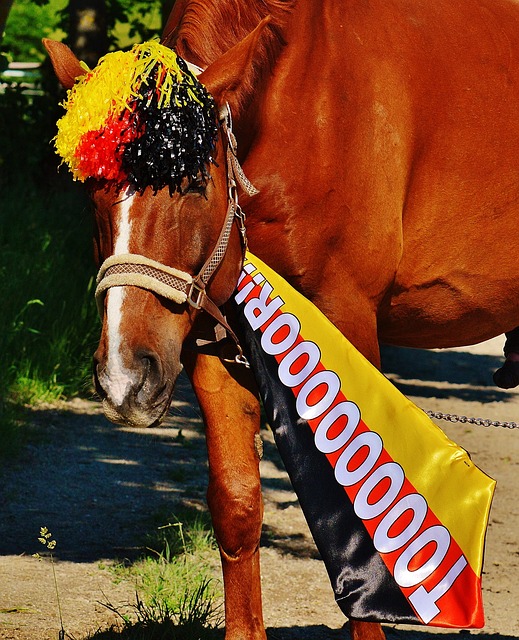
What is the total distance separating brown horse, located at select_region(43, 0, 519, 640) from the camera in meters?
2.77

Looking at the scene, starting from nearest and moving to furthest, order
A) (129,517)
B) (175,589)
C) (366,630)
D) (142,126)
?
(142,126), (366,630), (175,589), (129,517)

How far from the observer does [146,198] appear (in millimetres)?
2732

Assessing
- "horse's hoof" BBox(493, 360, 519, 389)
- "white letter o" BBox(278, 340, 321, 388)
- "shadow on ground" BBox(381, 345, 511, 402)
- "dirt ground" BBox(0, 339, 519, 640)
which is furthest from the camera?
"shadow on ground" BBox(381, 345, 511, 402)

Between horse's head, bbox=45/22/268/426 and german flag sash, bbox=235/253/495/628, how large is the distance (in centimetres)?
36

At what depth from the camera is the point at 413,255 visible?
11.2 ft

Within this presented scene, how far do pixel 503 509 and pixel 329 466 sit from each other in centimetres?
326

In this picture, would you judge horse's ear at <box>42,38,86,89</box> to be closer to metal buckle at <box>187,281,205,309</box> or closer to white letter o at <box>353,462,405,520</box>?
metal buckle at <box>187,281,205,309</box>

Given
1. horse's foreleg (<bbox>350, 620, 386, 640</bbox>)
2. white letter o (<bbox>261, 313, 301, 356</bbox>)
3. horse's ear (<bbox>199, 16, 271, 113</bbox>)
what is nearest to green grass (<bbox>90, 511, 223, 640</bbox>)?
horse's foreleg (<bbox>350, 620, 386, 640</bbox>)

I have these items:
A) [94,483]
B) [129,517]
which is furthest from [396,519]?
[94,483]

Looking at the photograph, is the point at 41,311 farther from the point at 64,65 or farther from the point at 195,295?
the point at 195,295

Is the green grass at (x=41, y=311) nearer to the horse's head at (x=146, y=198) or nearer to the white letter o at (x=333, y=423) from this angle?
the white letter o at (x=333, y=423)

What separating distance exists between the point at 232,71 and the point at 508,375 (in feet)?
5.66

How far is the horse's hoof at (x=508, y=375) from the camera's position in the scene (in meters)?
3.98

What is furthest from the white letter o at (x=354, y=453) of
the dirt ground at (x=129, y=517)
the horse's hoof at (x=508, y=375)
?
the horse's hoof at (x=508, y=375)
